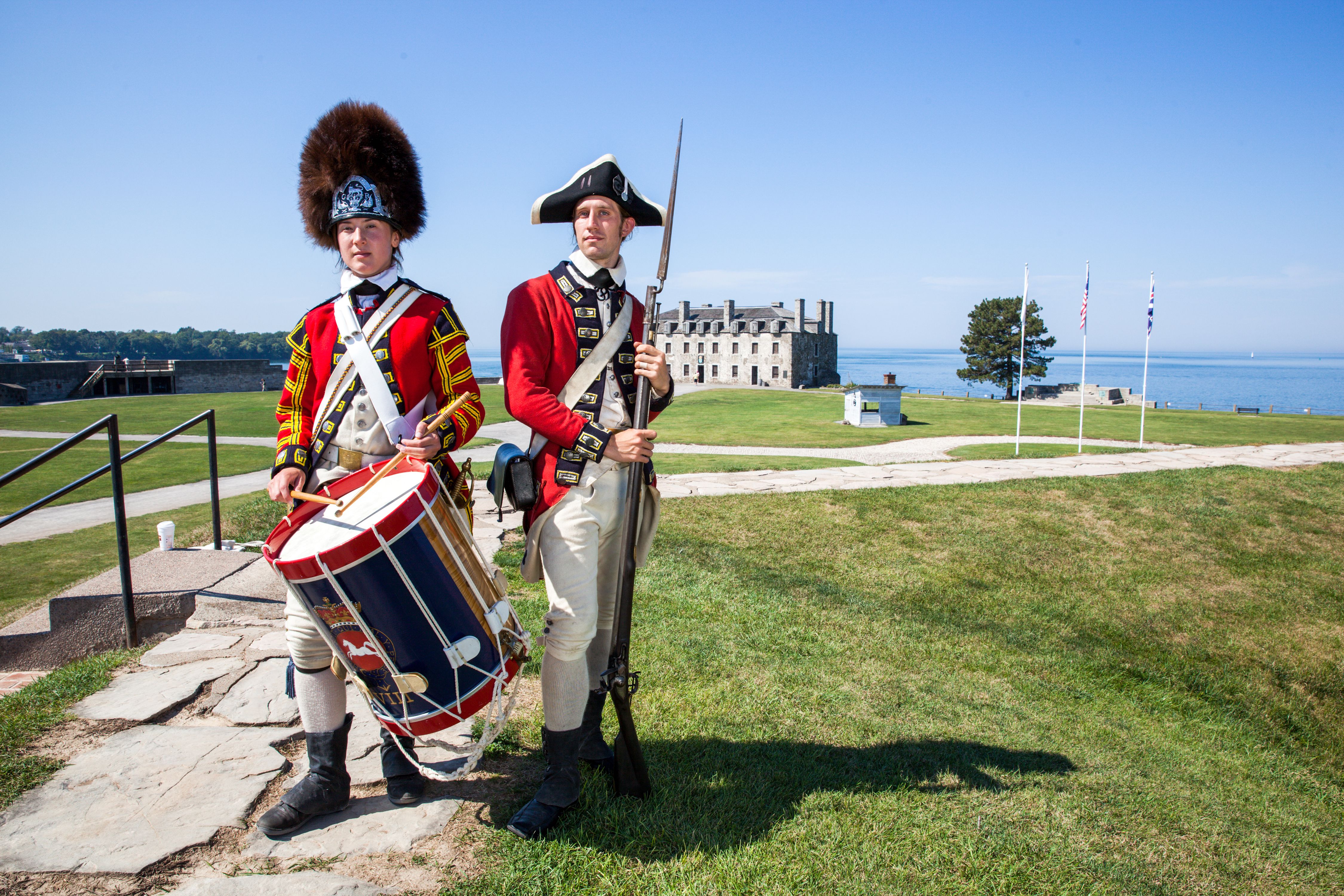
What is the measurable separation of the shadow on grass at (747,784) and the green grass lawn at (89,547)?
5.57 meters

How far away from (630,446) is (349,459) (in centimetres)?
106

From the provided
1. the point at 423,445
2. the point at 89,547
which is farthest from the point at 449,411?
the point at 89,547

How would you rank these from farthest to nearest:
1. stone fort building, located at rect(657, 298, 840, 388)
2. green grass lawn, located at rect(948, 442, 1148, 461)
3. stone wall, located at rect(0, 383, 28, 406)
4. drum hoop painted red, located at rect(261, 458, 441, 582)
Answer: stone fort building, located at rect(657, 298, 840, 388)
stone wall, located at rect(0, 383, 28, 406)
green grass lawn, located at rect(948, 442, 1148, 461)
drum hoop painted red, located at rect(261, 458, 441, 582)

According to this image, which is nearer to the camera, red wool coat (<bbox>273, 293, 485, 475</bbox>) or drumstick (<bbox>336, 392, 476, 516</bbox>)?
drumstick (<bbox>336, 392, 476, 516</bbox>)

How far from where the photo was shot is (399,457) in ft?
8.98

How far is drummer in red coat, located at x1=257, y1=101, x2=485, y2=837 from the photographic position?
2914 mm

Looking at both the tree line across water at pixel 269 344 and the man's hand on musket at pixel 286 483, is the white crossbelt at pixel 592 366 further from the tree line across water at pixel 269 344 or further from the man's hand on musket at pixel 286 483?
the tree line across water at pixel 269 344

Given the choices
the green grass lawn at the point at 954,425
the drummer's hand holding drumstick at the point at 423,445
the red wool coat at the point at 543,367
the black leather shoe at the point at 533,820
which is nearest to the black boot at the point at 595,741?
the black leather shoe at the point at 533,820

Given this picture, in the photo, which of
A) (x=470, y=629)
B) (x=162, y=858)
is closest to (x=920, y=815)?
(x=470, y=629)

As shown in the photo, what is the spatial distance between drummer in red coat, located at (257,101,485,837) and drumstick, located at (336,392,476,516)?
0.08 ft

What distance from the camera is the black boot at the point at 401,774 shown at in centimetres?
300

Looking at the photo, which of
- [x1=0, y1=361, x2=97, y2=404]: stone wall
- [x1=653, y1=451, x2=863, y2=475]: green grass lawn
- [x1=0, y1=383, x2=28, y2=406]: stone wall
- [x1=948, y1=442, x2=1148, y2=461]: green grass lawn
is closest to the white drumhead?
[x1=653, y1=451, x2=863, y2=475]: green grass lawn

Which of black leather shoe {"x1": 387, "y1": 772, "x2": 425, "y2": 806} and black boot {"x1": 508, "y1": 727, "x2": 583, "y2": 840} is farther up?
black boot {"x1": 508, "y1": 727, "x2": 583, "y2": 840}

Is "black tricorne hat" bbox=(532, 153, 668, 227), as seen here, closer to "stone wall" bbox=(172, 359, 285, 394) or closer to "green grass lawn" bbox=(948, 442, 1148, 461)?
"green grass lawn" bbox=(948, 442, 1148, 461)
